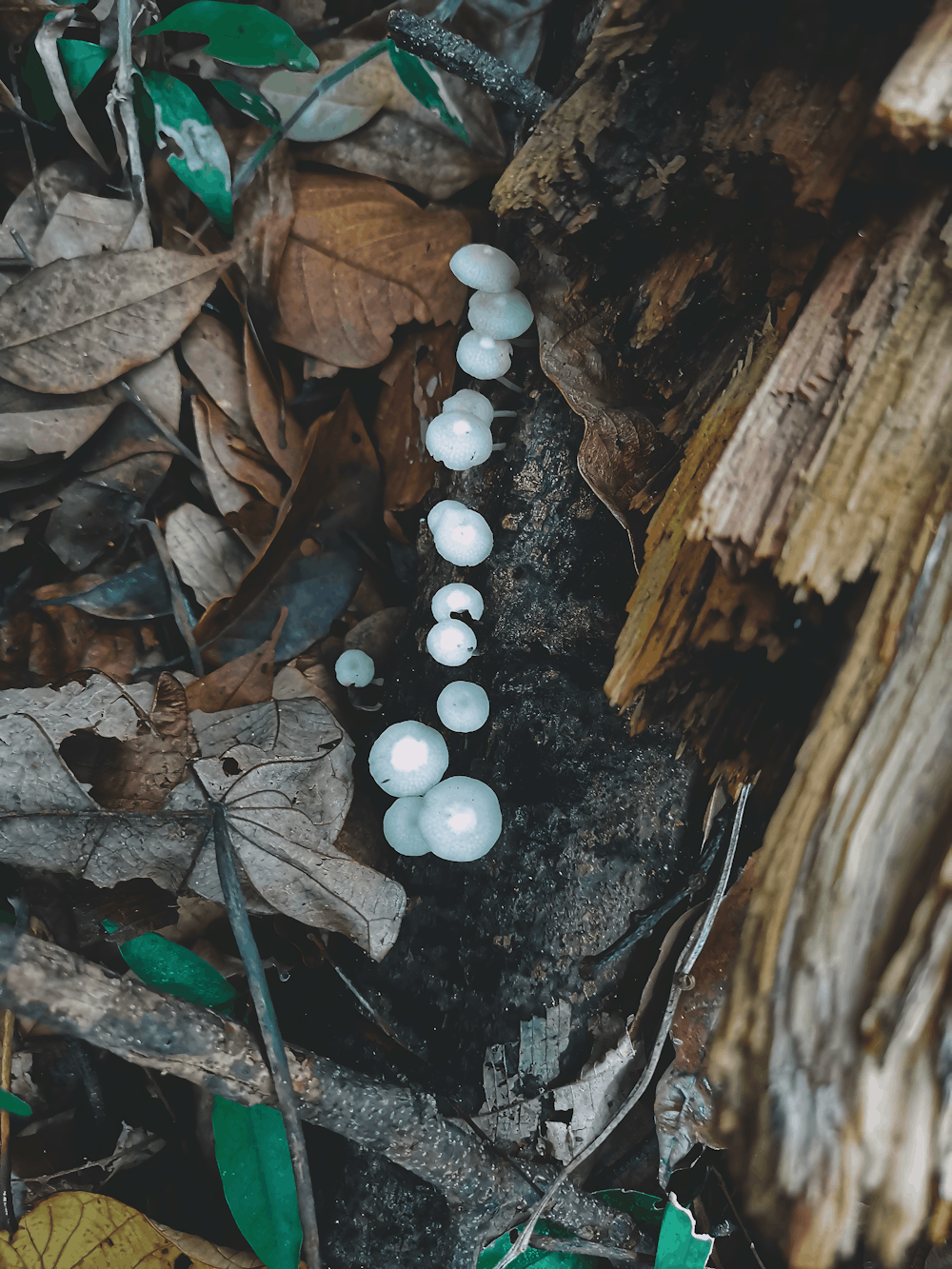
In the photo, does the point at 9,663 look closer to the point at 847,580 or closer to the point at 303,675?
the point at 303,675

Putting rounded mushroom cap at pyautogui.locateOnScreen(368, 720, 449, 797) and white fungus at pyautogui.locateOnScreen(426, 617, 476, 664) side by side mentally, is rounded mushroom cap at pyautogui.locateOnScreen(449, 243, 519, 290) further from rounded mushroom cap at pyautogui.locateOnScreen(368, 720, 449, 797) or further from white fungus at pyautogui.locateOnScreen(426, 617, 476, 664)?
rounded mushroom cap at pyautogui.locateOnScreen(368, 720, 449, 797)

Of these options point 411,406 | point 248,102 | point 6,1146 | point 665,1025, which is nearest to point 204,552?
point 411,406

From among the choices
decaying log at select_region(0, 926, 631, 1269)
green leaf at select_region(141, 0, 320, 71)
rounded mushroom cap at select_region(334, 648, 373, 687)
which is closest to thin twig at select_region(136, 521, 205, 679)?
rounded mushroom cap at select_region(334, 648, 373, 687)

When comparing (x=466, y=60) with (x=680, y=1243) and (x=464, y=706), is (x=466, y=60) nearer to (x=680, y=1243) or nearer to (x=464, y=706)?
(x=464, y=706)

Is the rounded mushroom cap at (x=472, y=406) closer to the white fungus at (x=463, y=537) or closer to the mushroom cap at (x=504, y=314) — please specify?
the mushroom cap at (x=504, y=314)

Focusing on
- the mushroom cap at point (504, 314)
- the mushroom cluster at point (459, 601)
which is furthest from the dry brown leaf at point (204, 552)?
the mushroom cap at point (504, 314)

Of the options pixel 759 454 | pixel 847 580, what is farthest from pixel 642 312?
pixel 847 580
